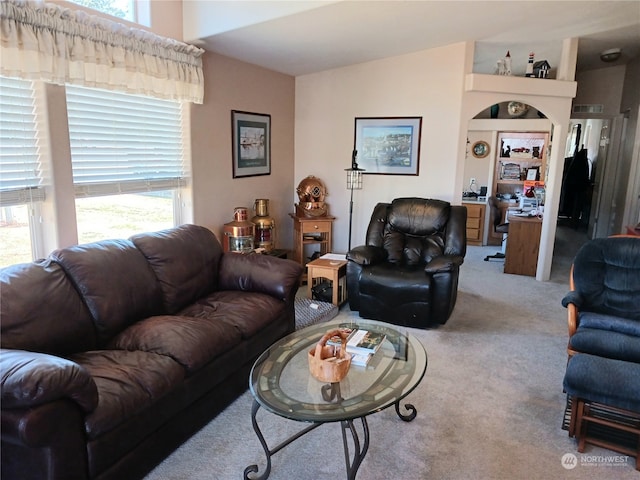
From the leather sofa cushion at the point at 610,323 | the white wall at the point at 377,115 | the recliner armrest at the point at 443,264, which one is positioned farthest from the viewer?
the white wall at the point at 377,115

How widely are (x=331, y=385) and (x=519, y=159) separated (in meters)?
6.06

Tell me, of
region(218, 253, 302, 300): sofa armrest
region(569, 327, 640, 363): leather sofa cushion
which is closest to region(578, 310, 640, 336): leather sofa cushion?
region(569, 327, 640, 363): leather sofa cushion

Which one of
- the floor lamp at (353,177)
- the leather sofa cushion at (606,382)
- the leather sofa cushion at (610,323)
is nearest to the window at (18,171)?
the floor lamp at (353,177)

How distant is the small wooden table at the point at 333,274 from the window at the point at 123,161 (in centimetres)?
128

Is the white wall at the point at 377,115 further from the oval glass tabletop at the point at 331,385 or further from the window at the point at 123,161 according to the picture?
the oval glass tabletop at the point at 331,385

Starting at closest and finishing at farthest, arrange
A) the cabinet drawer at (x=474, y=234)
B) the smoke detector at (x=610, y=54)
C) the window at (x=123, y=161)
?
the window at (x=123, y=161) → the smoke detector at (x=610, y=54) → the cabinet drawer at (x=474, y=234)

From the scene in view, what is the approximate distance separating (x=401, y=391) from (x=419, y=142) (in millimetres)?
3565

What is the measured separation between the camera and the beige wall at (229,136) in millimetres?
3936

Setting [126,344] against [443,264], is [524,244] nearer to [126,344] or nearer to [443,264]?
[443,264]

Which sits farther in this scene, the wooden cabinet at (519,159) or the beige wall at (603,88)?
the wooden cabinet at (519,159)

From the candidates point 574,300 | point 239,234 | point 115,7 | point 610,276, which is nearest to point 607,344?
point 574,300

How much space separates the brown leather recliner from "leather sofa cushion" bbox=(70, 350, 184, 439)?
2.00m

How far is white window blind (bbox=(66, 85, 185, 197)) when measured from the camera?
2.89 metres

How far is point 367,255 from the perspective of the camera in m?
3.87
